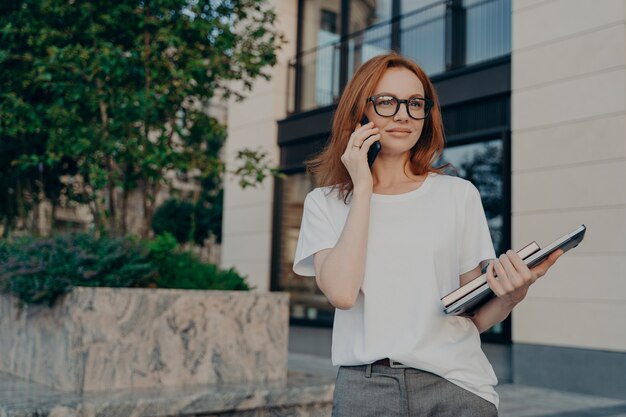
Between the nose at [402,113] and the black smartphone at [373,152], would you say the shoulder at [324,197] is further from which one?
the nose at [402,113]

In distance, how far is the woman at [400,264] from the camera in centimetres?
176

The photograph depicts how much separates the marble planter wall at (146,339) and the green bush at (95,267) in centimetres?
18

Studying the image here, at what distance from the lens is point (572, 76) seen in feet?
28.8

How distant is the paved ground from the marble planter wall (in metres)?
1.20

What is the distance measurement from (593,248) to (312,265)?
705 cm

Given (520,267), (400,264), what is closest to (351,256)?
(400,264)

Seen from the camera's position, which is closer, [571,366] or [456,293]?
[456,293]

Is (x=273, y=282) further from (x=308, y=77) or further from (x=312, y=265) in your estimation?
(x=312, y=265)

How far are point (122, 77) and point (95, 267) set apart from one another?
2.35m

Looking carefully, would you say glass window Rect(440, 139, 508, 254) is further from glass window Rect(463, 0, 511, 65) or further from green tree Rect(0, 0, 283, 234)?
green tree Rect(0, 0, 283, 234)

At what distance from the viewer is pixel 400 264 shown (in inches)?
72.2

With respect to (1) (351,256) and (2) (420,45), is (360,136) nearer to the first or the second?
(1) (351,256)

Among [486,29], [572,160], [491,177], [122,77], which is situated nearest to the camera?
[122,77]

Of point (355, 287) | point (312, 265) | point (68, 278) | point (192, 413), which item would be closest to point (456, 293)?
point (355, 287)
